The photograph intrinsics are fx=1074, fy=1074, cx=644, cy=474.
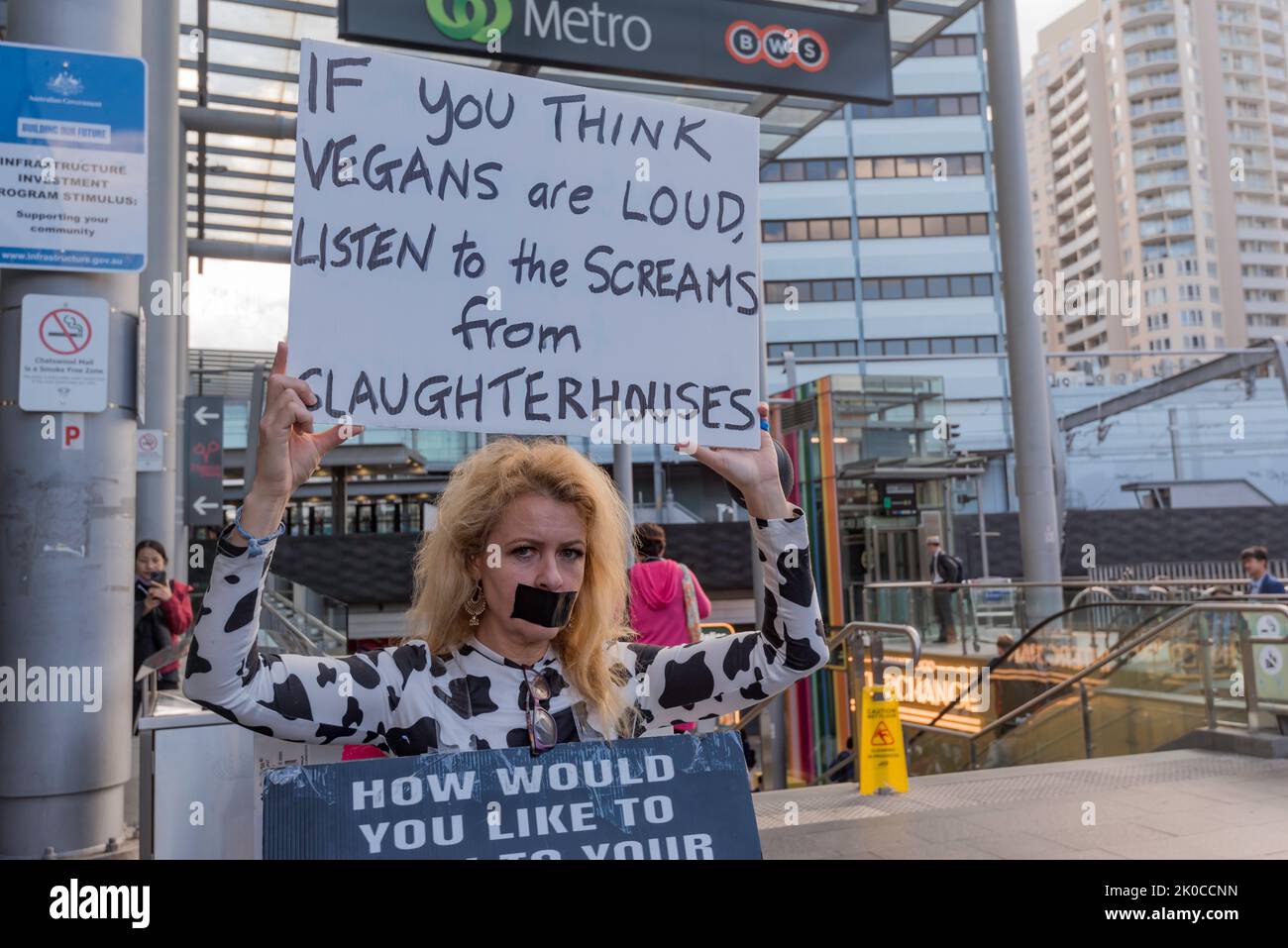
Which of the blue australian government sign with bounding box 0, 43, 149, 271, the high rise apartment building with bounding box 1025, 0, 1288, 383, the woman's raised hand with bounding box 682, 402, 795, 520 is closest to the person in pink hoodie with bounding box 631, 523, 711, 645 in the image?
the blue australian government sign with bounding box 0, 43, 149, 271

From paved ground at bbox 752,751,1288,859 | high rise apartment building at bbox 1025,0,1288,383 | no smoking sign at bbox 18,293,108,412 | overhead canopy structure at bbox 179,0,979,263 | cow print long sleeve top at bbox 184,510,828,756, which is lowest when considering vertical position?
paved ground at bbox 752,751,1288,859

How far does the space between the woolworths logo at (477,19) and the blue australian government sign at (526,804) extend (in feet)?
21.9

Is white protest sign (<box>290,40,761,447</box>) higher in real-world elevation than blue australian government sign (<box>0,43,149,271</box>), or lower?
lower

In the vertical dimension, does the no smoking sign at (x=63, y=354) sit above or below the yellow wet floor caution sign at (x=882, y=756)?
above

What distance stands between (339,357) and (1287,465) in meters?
45.5

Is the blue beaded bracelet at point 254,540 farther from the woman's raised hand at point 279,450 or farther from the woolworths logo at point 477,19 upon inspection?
the woolworths logo at point 477,19

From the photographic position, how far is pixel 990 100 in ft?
41.9

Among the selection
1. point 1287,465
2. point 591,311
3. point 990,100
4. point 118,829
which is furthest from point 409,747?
point 1287,465

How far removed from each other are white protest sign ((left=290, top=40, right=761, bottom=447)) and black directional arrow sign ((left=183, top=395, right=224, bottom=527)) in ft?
33.2

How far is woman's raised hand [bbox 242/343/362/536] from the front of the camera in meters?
1.78

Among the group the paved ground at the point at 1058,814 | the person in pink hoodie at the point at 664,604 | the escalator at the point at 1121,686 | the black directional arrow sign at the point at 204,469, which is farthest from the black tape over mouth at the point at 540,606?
the black directional arrow sign at the point at 204,469

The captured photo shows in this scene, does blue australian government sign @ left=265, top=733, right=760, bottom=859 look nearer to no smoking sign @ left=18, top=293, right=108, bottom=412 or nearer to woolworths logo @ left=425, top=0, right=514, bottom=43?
no smoking sign @ left=18, top=293, right=108, bottom=412

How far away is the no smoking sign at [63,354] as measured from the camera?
4.50 m

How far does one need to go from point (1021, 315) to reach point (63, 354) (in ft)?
33.7
